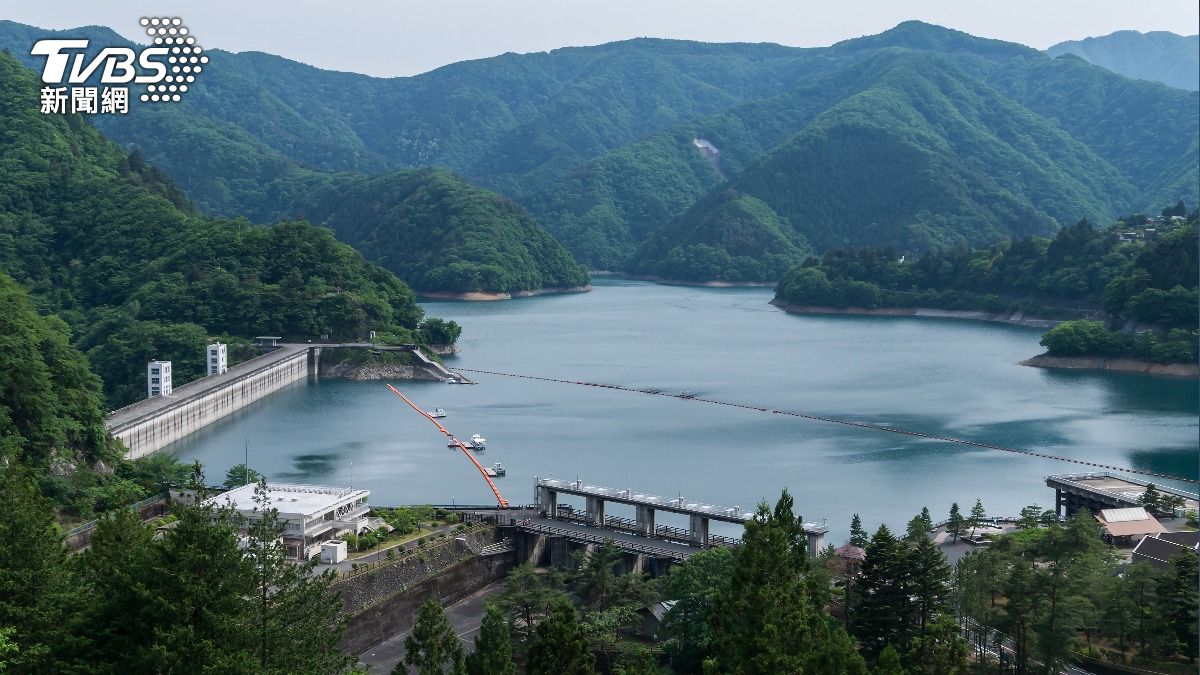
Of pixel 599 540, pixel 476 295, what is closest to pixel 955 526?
pixel 599 540

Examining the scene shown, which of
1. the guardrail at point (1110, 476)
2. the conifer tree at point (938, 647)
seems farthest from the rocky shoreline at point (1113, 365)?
the conifer tree at point (938, 647)

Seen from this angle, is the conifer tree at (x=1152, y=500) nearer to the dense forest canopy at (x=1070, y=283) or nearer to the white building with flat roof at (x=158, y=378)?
the white building with flat roof at (x=158, y=378)

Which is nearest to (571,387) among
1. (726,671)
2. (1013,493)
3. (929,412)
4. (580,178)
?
(929,412)

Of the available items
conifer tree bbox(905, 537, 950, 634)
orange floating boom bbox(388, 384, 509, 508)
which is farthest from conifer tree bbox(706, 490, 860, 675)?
orange floating boom bbox(388, 384, 509, 508)

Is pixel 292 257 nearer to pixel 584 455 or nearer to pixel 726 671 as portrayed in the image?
pixel 584 455

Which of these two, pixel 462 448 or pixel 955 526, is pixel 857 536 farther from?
pixel 462 448

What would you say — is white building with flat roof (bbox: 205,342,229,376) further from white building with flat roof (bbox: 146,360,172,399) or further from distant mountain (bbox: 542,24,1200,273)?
distant mountain (bbox: 542,24,1200,273)
